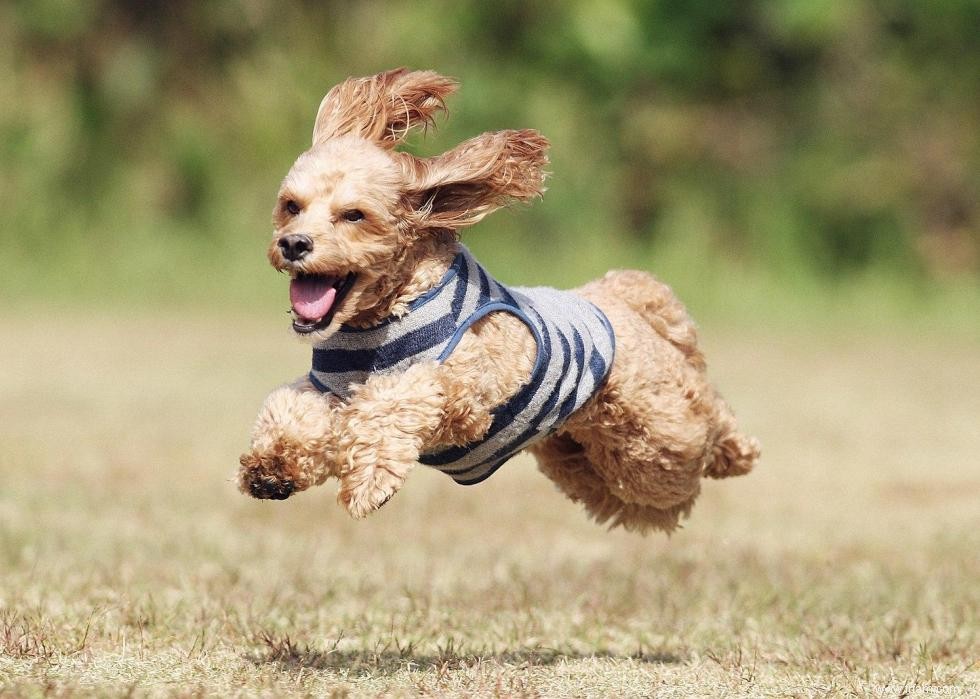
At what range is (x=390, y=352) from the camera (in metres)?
4.46

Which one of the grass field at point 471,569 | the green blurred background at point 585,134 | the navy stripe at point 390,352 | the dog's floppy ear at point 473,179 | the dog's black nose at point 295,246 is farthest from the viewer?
the green blurred background at point 585,134

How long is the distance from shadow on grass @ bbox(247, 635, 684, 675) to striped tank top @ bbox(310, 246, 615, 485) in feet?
1.85

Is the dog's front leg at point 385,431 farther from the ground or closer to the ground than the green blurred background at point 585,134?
closer to the ground

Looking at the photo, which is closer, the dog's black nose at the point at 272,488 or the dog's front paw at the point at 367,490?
the dog's front paw at the point at 367,490

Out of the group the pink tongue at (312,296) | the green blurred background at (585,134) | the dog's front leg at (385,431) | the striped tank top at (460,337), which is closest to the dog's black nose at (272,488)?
the dog's front leg at (385,431)

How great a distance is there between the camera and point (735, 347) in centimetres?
1648

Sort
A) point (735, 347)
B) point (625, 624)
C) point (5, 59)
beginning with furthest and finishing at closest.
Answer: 1. point (5, 59)
2. point (735, 347)
3. point (625, 624)

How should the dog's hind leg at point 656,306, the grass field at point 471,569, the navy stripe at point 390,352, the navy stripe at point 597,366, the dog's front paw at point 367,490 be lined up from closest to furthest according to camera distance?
1. the dog's front paw at point 367,490
2. the navy stripe at point 390,352
3. the grass field at point 471,569
4. the navy stripe at point 597,366
5. the dog's hind leg at point 656,306

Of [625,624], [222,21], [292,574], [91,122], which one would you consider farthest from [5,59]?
[625,624]

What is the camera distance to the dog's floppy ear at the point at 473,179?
15.0 feet

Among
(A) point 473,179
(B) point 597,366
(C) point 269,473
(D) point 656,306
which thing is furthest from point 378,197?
(D) point 656,306

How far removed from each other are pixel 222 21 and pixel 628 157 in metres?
5.50

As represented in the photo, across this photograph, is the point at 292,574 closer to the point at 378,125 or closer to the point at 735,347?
the point at 378,125

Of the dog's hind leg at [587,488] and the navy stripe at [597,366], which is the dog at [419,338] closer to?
the navy stripe at [597,366]
